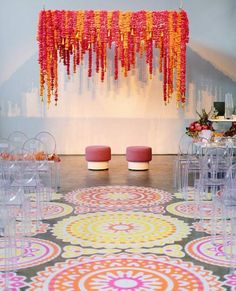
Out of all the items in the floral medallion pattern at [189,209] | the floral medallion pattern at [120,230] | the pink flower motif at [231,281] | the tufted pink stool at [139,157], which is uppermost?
the tufted pink stool at [139,157]

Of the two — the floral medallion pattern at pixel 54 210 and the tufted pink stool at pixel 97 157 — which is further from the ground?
the tufted pink stool at pixel 97 157

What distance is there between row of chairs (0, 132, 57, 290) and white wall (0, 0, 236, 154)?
339 centimetres

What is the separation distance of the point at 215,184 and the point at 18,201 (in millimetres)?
2650

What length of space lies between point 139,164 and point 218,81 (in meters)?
3.69

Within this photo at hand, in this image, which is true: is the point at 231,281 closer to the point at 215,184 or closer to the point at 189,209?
the point at 215,184

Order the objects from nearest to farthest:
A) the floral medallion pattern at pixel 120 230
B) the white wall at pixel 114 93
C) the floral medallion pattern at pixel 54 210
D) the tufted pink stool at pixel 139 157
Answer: the floral medallion pattern at pixel 120 230
the floral medallion pattern at pixel 54 210
the tufted pink stool at pixel 139 157
the white wall at pixel 114 93

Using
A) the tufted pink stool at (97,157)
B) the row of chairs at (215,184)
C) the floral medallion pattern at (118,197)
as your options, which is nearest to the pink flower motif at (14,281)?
the row of chairs at (215,184)

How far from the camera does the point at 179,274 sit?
4320 mm

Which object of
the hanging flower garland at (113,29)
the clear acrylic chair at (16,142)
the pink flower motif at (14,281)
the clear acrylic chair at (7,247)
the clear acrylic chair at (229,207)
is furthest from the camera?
the hanging flower garland at (113,29)

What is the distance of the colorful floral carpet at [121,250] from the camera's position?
4152 millimetres

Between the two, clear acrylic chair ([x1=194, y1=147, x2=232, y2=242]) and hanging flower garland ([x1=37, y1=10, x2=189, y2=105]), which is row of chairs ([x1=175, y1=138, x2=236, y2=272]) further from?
hanging flower garland ([x1=37, y1=10, x2=189, y2=105])

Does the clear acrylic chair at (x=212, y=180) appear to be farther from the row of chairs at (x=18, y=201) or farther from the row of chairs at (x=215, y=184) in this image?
the row of chairs at (x=18, y=201)

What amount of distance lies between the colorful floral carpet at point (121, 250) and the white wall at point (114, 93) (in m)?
5.28

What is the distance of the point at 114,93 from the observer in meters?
12.2
